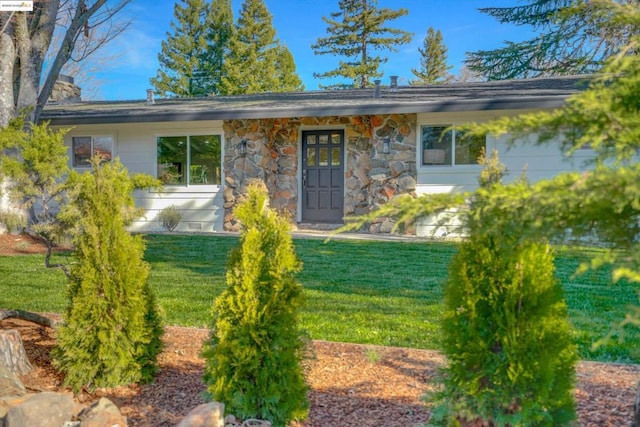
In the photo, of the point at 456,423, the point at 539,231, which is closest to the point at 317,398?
the point at 456,423

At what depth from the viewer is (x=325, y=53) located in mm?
28531

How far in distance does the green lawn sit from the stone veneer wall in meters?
1.92

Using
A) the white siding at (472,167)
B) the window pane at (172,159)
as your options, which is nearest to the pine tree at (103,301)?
the white siding at (472,167)

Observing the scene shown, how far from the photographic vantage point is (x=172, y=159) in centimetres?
1228

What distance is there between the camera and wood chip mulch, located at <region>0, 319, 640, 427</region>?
2.80m

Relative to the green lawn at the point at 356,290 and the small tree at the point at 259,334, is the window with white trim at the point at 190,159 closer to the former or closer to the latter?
the green lawn at the point at 356,290

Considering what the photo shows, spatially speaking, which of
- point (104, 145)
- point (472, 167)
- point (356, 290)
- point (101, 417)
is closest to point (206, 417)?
point (101, 417)

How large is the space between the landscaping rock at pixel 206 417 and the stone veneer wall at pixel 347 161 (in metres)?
8.51

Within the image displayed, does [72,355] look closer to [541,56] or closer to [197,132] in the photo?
[197,132]

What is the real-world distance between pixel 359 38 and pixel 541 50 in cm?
1050

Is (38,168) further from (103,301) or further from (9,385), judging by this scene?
(9,385)

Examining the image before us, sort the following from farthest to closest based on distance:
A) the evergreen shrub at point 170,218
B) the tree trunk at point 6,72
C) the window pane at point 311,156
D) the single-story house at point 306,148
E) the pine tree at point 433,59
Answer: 1. the pine tree at point 433,59
2. the window pane at point 311,156
3. the evergreen shrub at point 170,218
4. the single-story house at point 306,148
5. the tree trunk at point 6,72

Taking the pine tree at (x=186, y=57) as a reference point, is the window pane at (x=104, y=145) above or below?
below

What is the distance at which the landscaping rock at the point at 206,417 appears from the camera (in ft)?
7.66
